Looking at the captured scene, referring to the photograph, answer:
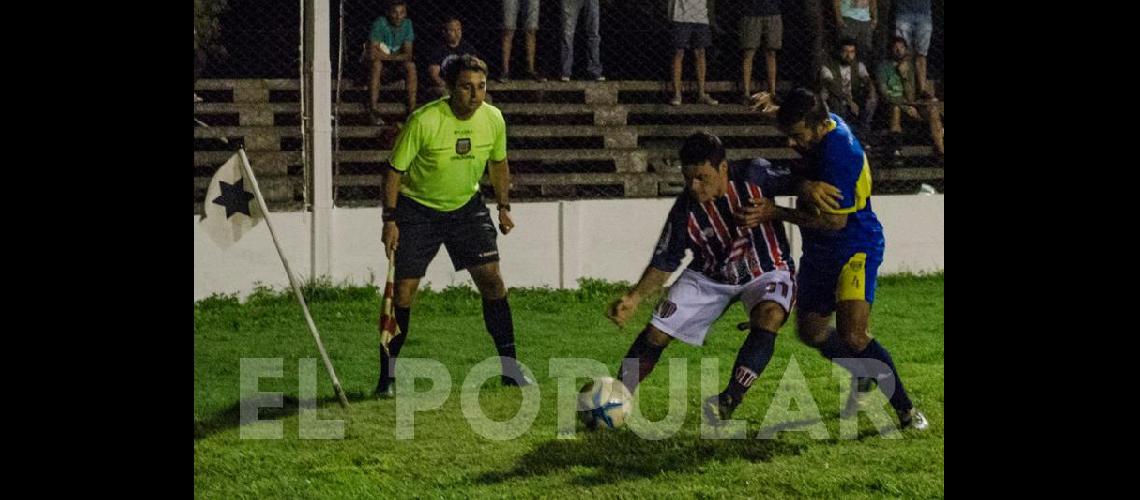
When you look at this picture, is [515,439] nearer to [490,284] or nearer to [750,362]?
[750,362]

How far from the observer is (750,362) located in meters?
8.36

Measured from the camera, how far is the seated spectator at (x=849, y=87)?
554 inches

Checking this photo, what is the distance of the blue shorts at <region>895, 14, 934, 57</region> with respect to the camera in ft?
47.5

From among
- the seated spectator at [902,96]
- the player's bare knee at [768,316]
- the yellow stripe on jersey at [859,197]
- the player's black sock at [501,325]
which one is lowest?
the player's black sock at [501,325]

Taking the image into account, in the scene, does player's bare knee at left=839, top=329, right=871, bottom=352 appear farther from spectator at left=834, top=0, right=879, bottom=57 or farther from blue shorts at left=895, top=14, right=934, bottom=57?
blue shorts at left=895, top=14, right=934, bottom=57

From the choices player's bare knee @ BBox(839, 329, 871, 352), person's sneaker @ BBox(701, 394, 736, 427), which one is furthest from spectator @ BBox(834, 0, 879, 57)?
person's sneaker @ BBox(701, 394, 736, 427)

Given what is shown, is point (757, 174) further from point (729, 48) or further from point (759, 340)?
point (729, 48)

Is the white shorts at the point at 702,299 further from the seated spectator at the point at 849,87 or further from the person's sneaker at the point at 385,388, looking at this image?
the seated spectator at the point at 849,87

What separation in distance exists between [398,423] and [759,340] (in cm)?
201

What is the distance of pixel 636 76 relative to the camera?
1382 cm

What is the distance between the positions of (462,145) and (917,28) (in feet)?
21.0

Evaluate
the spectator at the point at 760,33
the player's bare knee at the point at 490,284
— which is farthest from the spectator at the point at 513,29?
the player's bare knee at the point at 490,284

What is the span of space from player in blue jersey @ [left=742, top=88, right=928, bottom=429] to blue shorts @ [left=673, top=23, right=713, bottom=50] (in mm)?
4861

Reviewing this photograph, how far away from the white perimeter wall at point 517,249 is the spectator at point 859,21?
241 centimetres
